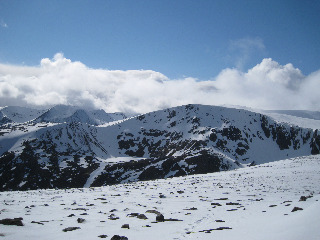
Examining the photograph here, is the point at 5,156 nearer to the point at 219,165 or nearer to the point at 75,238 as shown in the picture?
the point at 219,165

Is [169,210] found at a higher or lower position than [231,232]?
lower

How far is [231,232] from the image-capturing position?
837 cm

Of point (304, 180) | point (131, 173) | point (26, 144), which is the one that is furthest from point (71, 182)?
point (304, 180)

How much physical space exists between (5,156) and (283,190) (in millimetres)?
173160

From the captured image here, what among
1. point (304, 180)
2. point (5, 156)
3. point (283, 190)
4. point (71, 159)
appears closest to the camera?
point (283, 190)

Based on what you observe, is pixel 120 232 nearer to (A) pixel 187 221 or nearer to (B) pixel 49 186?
(A) pixel 187 221

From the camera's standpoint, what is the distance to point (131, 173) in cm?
12362

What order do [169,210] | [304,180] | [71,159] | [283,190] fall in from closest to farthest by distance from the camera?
[169,210] < [283,190] < [304,180] < [71,159]

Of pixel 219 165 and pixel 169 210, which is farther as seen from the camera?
pixel 219 165

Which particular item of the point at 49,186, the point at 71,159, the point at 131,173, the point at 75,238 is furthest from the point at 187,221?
the point at 71,159

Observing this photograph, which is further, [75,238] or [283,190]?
[283,190]

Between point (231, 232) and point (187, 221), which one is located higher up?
point (231, 232)

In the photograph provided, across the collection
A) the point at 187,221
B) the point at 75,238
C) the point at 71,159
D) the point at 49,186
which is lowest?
the point at 49,186

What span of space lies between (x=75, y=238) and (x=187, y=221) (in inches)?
234
